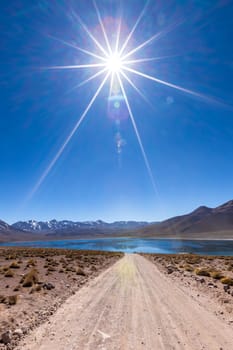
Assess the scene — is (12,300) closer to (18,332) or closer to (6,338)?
(18,332)

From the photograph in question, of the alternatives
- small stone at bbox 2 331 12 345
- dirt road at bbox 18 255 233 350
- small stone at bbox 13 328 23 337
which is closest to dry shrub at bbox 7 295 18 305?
dirt road at bbox 18 255 233 350

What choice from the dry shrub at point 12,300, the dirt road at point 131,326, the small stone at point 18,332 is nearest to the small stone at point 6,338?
the small stone at point 18,332

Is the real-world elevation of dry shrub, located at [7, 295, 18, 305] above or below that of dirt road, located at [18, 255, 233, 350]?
above

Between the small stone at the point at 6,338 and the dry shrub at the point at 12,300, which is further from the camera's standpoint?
the dry shrub at the point at 12,300

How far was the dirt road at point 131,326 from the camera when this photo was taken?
22.9ft

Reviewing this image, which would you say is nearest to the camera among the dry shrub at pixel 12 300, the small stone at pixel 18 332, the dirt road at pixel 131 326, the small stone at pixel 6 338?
the dirt road at pixel 131 326

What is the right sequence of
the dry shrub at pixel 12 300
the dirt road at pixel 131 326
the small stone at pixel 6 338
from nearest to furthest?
1. the dirt road at pixel 131 326
2. the small stone at pixel 6 338
3. the dry shrub at pixel 12 300

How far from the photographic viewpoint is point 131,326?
834cm

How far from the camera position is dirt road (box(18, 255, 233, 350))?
6.99m

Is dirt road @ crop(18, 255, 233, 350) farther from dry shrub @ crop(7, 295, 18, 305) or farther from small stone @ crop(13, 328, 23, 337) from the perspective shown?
dry shrub @ crop(7, 295, 18, 305)

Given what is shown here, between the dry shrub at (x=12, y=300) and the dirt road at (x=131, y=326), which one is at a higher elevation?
the dry shrub at (x=12, y=300)

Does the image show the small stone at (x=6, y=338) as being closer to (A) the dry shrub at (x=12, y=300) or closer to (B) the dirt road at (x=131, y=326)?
(B) the dirt road at (x=131, y=326)

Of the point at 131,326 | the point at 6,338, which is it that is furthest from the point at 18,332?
the point at 131,326

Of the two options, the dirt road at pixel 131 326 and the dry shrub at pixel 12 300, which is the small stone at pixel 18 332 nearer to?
the dirt road at pixel 131 326
